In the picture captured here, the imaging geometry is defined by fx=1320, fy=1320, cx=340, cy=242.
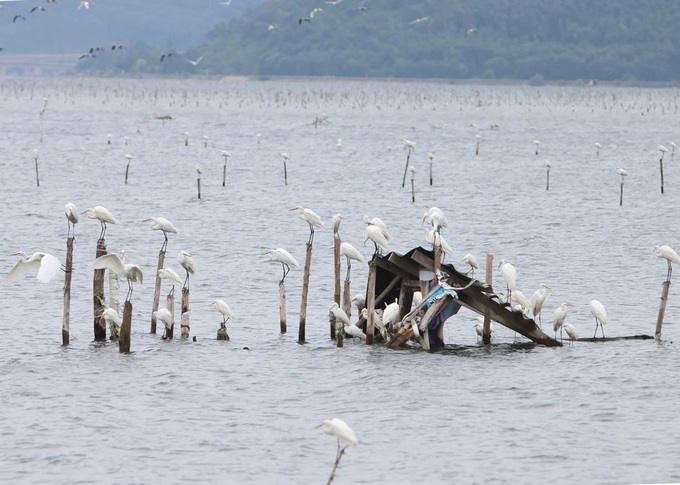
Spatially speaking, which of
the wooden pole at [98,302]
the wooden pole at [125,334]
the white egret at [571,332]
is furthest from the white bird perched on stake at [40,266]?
the white egret at [571,332]

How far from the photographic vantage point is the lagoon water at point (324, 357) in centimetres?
1469

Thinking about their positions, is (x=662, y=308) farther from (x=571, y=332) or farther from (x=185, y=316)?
(x=185, y=316)

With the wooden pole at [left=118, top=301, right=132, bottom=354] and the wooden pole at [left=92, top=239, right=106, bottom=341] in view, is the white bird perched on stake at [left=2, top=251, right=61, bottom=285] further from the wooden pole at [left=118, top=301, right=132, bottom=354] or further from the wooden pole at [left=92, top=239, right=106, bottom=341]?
the wooden pole at [left=92, top=239, right=106, bottom=341]

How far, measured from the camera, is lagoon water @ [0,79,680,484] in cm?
1469

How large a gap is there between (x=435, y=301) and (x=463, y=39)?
168 metres

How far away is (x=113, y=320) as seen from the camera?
1936cm

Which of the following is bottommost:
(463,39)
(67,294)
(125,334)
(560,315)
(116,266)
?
(125,334)

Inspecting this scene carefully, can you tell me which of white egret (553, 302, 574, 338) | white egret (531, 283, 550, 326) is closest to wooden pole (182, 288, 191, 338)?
white egret (531, 283, 550, 326)

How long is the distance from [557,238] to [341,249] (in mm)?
12798

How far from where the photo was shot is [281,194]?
42438 mm

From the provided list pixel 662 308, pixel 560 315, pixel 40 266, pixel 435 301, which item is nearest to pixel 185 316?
pixel 40 266

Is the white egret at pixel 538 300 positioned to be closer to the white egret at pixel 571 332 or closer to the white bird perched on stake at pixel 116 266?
the white egret at pixel 571 332

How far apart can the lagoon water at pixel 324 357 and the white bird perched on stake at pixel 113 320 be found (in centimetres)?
36

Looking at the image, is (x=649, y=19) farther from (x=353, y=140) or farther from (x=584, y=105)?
(x=353, y=140)
